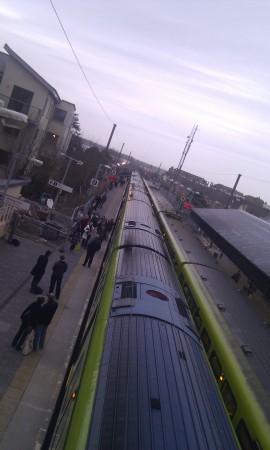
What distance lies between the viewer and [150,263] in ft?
32.3

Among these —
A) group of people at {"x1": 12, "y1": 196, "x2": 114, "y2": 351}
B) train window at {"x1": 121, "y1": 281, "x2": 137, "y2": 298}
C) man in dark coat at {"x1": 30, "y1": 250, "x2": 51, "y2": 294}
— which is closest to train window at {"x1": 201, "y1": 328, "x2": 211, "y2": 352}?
train window at {"x1": 121, "y1": 281, "x2": 137, "y2": 298}

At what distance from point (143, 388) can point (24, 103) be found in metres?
24.4

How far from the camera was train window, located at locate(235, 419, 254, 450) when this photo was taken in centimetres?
518

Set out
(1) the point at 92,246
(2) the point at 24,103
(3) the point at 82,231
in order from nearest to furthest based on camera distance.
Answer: (1) the point at 92,246 → (3) the point at 82,231 → (2) the point at 24,103

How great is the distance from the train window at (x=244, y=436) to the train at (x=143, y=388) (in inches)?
25.9

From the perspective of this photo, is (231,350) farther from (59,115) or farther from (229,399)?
(59,115)

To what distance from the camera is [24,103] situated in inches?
1006

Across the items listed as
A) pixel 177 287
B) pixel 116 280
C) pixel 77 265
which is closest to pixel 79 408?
pixel 116 280

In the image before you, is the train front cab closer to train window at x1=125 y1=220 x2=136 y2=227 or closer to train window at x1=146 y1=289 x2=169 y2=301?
train window at x1=146 y1=289 x2=169 y2=301

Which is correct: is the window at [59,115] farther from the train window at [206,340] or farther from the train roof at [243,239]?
the train window at [206,340]

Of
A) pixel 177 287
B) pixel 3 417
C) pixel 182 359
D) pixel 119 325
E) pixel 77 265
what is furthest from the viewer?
pixel 77 265

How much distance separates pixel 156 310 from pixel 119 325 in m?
0.97

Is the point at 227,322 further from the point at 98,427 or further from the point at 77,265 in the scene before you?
the point at 77,265

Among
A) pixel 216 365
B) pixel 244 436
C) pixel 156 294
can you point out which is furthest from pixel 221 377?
pixel 156 294
